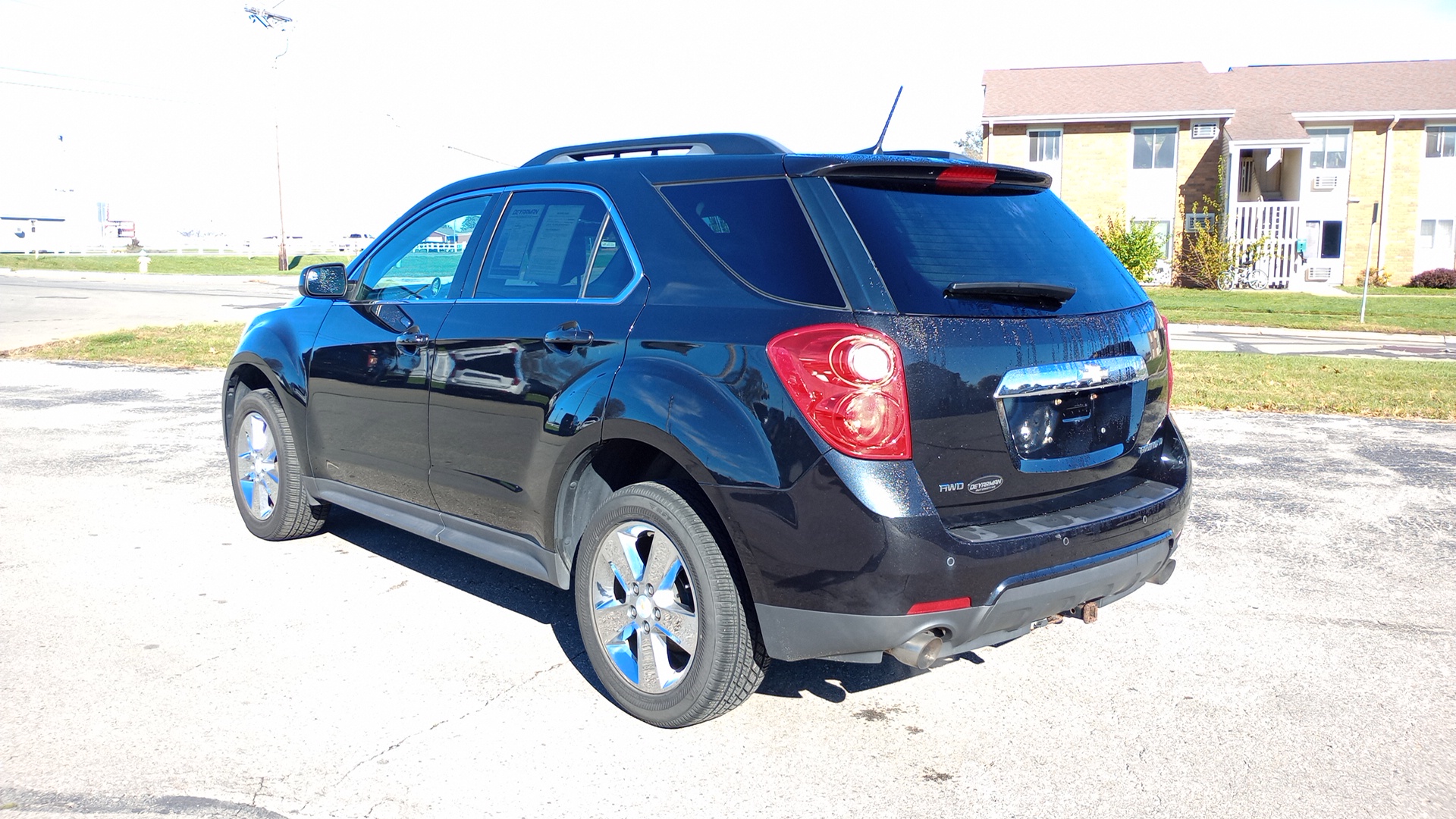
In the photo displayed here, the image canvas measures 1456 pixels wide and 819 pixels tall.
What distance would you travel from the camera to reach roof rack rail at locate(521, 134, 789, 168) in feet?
12.3

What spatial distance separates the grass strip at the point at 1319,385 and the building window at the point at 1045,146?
26830mm

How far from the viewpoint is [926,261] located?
3338 millimetres

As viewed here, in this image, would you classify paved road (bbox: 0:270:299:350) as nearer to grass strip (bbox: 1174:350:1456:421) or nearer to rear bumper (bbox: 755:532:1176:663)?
grass strip (bbox: 1174:350:1456:421)

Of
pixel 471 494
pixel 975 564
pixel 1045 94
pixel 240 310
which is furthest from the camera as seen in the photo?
pixel 1045 94

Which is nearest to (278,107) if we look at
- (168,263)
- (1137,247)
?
(168,263)

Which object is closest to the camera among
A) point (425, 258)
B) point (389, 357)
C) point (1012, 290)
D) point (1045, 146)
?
point (1012, 290)

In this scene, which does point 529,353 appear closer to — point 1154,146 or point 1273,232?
point 1273,232

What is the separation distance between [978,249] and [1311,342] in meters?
17.4

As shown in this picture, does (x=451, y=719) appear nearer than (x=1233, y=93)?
Yes

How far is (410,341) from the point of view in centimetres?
463

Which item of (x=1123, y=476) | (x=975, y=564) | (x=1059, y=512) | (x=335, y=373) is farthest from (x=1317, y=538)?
(x=335, y=373)

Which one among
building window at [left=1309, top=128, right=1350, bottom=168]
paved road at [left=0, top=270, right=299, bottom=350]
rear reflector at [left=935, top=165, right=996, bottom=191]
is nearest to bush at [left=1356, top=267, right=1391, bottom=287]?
building window at [left=1309, top=128, right=1350, bottom=168]

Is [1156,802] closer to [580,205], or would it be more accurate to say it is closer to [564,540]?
[564,540]

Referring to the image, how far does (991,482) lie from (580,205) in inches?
72.7
